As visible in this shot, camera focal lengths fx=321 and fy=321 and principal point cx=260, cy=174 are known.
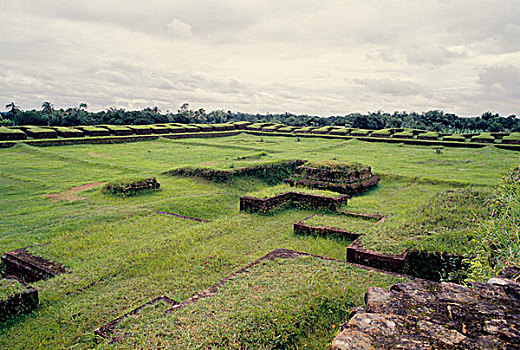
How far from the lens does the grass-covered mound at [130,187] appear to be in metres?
7.95

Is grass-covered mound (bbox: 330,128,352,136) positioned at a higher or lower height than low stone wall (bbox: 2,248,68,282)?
higher

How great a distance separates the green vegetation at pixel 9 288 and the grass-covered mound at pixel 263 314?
143 centimetres

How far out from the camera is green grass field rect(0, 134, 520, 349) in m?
2.76

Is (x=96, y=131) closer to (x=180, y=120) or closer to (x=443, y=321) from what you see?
(x=180, y=120)

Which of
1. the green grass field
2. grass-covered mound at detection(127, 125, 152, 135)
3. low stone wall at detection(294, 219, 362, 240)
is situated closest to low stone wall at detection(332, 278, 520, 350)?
the green grass field

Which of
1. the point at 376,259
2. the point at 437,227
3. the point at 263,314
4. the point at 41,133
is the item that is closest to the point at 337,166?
the point at 437,227

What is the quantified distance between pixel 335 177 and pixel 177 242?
4.99 m

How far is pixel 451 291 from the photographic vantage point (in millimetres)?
1940

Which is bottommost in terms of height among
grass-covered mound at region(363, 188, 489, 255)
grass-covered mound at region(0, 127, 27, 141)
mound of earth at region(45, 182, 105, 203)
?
mound of earth at region(45, 182, 105, 203)

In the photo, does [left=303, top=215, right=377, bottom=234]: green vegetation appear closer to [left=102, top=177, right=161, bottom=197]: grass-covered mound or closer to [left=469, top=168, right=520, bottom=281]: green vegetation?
[left=469, top=168, right=520, bottom=281]: green vegetation

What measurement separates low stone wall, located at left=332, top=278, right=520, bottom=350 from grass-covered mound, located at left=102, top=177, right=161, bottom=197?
717cm

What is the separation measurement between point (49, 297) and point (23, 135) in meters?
18.9

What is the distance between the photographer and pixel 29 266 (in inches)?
164

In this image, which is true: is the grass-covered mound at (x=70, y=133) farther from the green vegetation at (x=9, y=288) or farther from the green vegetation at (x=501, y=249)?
the green vegetation at (x=501, y=249)
